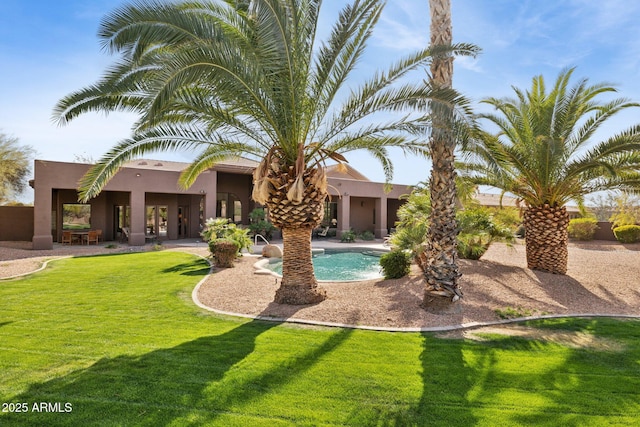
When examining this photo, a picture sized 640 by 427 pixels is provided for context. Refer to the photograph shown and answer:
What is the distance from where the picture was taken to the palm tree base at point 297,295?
8.07 metres

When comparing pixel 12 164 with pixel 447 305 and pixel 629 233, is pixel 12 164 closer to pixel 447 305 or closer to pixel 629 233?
pixel 447 305

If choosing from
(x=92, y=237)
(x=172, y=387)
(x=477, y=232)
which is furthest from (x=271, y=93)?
(x=92, y=237)

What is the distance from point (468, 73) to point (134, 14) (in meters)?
7.51

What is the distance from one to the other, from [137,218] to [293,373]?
1852 cm

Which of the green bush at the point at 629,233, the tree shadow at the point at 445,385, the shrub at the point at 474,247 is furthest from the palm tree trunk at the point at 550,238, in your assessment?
the green bush at the point at 629,233

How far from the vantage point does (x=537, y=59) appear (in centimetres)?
1133

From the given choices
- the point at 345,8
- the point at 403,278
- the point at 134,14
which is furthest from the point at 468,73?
the point at 134,14

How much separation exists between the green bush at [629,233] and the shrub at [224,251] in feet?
80.2

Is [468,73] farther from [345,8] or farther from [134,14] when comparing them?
[134,14]

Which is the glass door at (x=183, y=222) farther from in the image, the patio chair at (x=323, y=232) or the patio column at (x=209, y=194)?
the patio chair at (x=323, y=232)

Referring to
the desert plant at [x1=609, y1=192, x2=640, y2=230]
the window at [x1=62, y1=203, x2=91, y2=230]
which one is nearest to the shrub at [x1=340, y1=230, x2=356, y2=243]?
the window at [x1=62, y1=203, x2=91, y2=230]

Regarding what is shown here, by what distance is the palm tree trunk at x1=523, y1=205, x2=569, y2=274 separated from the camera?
35.3 feet

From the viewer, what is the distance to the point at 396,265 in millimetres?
10758

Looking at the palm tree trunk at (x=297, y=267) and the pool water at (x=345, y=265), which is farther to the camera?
the pool water at (x=345, y=265)
